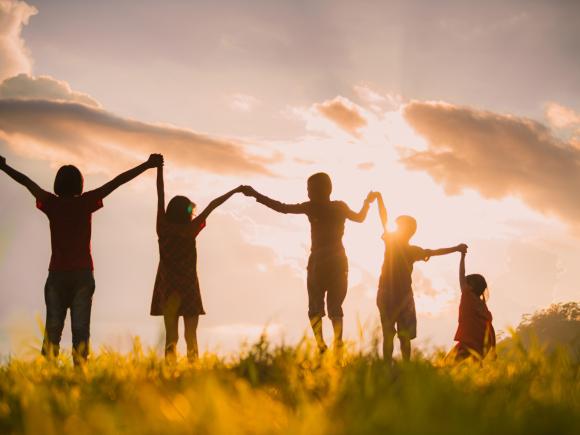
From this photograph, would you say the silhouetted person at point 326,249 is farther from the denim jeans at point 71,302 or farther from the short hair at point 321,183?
the denim jeans at point 71,302

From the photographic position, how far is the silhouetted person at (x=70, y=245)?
730 centimetres

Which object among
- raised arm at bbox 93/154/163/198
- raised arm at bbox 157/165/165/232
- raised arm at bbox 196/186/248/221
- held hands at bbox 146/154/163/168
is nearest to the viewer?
raised arm at bbox 93/154/163/198

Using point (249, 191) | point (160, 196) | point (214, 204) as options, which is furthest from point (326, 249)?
point (160, 196)

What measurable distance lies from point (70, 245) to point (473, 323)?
5781mm

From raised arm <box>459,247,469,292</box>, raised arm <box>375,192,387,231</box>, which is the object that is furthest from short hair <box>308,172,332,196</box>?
raised arm <box>459,247,469,292</box>

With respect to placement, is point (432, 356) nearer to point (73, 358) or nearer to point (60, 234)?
point (73, 358)

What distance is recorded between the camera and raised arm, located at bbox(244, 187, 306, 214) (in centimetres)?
922

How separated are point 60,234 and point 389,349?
3759 millimetres

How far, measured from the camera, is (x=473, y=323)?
10031 millimetres

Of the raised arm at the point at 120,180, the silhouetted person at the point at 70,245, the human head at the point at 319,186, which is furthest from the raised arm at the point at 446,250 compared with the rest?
the raised arm at the point at 120,180

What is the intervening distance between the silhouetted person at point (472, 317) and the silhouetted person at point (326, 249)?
6.93 feet

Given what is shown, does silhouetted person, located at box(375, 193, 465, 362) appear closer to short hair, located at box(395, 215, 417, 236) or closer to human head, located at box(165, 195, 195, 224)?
short hair, located at box(395, 215, 417, 236)

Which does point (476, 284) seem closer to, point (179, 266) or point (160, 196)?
point (179, 266)

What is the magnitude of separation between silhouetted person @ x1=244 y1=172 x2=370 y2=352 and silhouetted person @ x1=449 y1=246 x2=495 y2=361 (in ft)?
6.93
